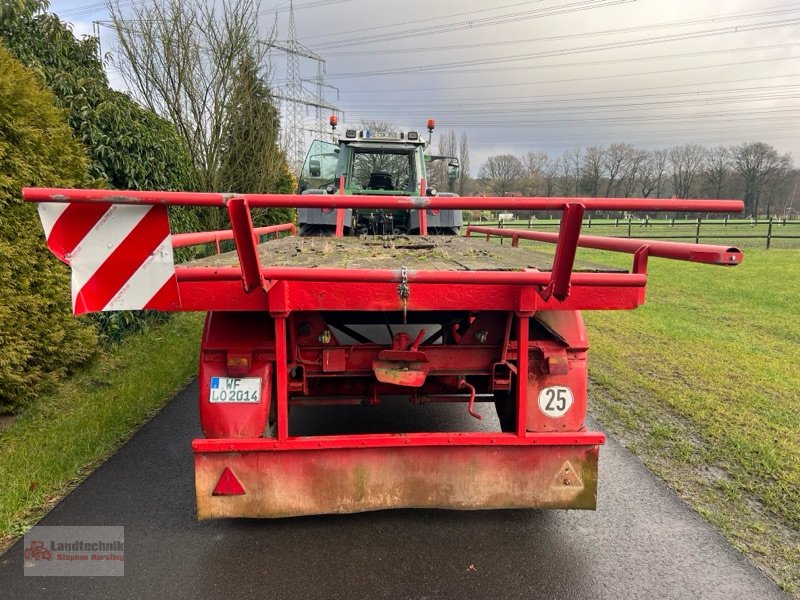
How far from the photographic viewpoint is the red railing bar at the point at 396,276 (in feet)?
7.34

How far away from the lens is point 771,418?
4.27 meters

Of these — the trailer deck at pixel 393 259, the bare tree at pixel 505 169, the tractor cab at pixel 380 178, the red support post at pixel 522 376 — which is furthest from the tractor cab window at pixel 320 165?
the bare tree at pixel 505 169

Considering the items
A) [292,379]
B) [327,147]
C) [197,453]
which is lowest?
[197,453]

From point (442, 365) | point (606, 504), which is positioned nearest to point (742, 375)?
point (606, 504)

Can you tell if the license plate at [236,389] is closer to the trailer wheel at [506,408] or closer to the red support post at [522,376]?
the red support post at [522,376]

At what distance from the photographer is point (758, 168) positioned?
57.9 metres

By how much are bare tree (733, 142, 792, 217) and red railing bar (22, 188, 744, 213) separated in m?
67.7

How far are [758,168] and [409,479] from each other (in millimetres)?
69893

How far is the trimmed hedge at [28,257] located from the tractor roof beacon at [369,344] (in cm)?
179

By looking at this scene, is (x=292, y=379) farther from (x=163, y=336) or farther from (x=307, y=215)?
(x=163, y=336)

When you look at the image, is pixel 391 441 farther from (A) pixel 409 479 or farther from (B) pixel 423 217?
(B) pixel 423 217

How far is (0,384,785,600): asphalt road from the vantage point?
2.35 metres

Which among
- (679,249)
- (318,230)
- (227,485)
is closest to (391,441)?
(227,485)

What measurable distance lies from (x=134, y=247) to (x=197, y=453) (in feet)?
3.62
